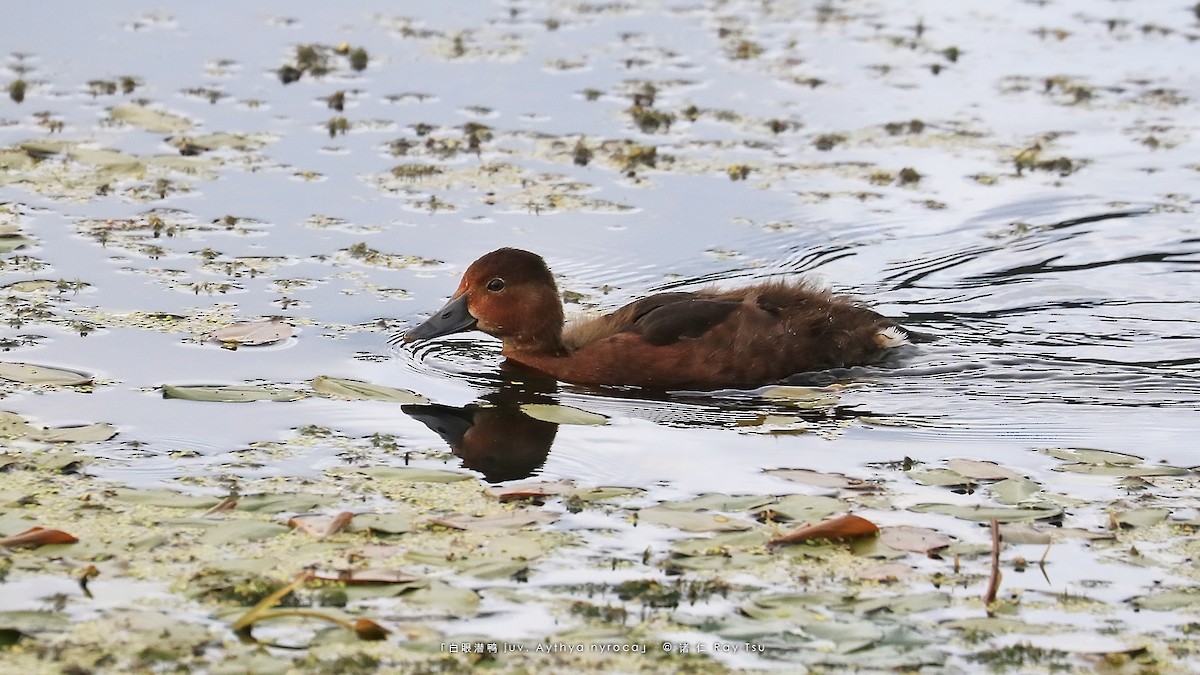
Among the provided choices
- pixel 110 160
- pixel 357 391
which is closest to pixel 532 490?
pixel 357 391

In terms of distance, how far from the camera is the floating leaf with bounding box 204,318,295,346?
780 cm

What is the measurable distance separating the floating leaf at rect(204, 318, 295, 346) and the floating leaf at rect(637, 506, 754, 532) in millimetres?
2704

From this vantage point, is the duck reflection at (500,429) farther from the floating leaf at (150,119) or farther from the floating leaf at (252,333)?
the floating leaf at (150,119)

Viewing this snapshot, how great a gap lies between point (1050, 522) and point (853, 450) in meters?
1.11

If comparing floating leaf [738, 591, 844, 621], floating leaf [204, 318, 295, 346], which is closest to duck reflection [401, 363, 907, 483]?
floating leaf [204, 318, 295, 346]

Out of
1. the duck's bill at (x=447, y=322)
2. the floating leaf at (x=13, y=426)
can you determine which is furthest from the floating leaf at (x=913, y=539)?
the floating leaf at (x=13, y=426)

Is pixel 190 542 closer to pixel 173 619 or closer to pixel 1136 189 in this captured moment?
pixel 173 619

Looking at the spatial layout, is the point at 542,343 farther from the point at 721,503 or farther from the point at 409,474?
the point at 721,503

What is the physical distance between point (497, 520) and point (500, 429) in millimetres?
1460

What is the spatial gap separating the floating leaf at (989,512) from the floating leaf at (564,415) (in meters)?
1.62

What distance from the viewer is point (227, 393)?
699 centimetres

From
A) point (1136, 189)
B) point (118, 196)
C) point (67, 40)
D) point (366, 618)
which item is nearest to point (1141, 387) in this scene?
point (1136, 189)

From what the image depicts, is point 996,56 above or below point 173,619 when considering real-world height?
above

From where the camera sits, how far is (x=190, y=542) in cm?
535
